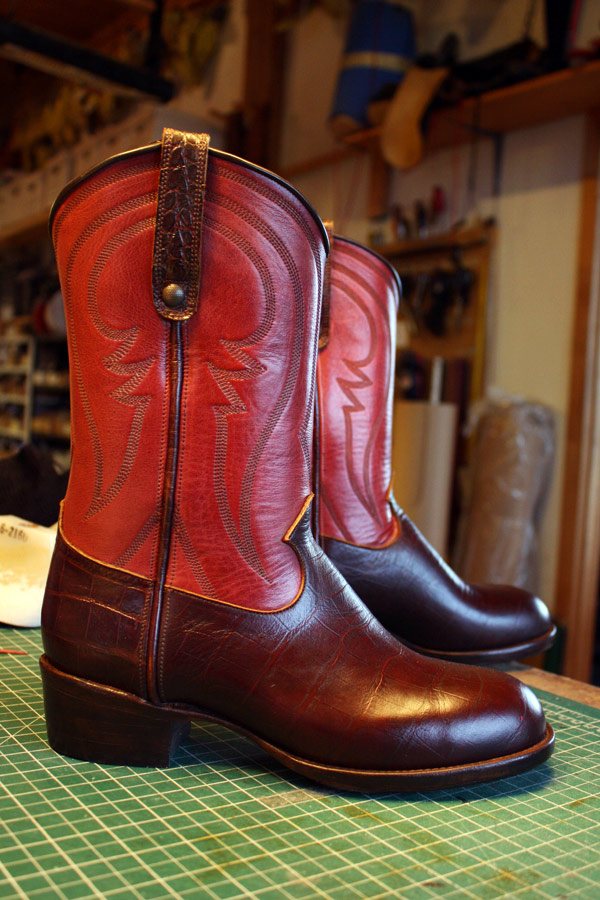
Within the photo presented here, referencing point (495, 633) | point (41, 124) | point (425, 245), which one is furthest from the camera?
point (41, 124)

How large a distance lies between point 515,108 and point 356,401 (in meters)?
2.13

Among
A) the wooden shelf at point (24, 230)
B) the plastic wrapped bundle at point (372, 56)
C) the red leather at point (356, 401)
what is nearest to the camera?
the red leather at point (356, 401)

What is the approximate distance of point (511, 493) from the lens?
2.88 m

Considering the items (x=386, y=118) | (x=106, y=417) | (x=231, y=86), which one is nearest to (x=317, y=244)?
(x=106, y=417)

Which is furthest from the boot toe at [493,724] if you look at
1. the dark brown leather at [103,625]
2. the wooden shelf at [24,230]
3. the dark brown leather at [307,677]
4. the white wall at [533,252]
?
the wooden shelf at [24,230]

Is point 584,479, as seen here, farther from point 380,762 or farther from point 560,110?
point 380,762

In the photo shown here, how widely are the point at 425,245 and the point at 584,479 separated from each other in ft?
3.63

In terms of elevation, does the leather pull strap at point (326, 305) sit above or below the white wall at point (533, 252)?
below

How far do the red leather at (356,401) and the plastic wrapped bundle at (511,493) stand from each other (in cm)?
177

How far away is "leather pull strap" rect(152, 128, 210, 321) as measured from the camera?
77cm

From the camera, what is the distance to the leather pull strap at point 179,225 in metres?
0.77

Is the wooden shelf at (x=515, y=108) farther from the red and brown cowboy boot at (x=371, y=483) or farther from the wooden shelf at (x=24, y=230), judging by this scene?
the wooden shelf at (x=24, y=230)

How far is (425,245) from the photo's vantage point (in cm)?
334

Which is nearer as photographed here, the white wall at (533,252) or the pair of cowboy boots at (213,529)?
the pair of cowboy boots at (213,529)
